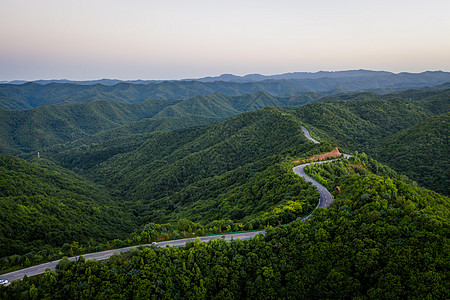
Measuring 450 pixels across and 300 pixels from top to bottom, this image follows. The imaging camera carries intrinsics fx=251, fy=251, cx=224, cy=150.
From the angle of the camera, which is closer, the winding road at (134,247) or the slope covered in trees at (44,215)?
the winding road at (134,247)

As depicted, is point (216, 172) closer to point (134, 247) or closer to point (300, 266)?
point (134, 247)

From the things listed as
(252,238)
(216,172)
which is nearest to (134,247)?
(252,238)

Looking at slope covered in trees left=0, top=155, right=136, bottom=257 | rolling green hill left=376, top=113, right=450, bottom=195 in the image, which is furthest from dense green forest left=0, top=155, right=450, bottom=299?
rolling green hill left=376, top=113, right=450, bottom=195

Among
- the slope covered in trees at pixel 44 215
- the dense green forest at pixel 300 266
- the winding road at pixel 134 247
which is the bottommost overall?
the slope covered in trees at pixel 44 215

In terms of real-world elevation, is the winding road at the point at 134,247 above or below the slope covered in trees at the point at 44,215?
above

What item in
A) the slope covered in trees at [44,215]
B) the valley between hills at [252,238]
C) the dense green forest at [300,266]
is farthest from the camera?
the slope covered in trees at [44,215]

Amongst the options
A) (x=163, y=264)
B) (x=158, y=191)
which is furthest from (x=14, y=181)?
(x=163, y=264)

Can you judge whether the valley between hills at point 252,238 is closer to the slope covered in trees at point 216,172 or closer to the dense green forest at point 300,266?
the dense green forest at point 300,266

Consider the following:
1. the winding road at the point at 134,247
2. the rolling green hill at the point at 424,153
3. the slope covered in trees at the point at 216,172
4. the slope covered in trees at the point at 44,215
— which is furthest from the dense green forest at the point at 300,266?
the rolling green hill at the point at 424,153
